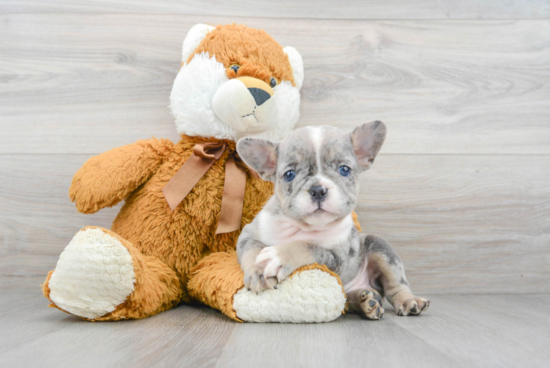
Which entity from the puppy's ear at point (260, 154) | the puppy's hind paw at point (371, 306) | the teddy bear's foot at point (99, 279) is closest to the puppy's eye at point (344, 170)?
the puppy's ear at point (260, 154)

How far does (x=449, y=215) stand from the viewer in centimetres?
221

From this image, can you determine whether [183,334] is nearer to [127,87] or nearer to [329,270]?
[329,270]

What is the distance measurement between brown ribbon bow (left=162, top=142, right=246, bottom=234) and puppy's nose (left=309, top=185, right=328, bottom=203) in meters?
0.45

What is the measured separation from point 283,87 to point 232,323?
3.33 feet

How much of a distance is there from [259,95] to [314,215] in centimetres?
56

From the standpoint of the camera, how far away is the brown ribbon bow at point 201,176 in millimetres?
1735

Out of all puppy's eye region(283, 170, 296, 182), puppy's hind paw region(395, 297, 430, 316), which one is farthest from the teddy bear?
puppy's hind paw region(395, 297, 430, 316)

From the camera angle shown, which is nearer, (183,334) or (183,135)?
(183,334)

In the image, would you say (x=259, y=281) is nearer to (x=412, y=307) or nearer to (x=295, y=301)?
(x=295, y=301)

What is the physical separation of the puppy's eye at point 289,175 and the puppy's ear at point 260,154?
0.36 feet

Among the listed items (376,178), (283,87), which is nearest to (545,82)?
(376,178)

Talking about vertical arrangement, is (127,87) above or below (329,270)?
above

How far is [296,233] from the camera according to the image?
1.58 metres

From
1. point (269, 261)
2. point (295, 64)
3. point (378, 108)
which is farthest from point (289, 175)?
point (378, 108)
